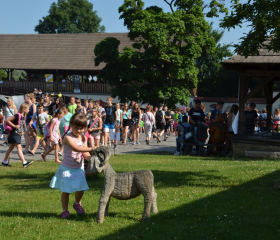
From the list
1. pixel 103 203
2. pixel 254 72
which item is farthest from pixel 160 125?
pixel 103 203

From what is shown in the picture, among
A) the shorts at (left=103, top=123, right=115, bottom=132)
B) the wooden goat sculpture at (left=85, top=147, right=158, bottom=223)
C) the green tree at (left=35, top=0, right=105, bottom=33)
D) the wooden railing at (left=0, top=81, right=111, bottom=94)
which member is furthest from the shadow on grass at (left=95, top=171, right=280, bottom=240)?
the green tree at (left=35, top=0, right=105, bottom=33)

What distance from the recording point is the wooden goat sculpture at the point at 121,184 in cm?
759

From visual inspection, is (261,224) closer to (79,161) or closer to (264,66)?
(79,161)

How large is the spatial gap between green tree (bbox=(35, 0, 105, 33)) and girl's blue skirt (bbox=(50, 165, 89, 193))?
80723 millimetres

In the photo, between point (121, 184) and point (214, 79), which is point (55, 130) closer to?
point (121, 184)

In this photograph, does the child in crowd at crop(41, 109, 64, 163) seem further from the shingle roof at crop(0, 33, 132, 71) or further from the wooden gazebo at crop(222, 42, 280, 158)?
the shingle roof at crop(0, 33, 132, 71)

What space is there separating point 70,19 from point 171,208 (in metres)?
83.2

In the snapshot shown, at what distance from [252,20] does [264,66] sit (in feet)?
24.2

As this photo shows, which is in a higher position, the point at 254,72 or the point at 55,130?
the point at 254,72

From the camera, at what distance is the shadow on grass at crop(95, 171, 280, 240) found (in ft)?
22.6

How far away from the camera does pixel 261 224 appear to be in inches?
293

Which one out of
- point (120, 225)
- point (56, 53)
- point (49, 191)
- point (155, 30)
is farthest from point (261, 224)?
point (56, 53)

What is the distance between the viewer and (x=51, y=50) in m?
61.0

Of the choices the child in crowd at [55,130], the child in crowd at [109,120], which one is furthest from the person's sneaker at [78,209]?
the child in crowd at [109,120]
